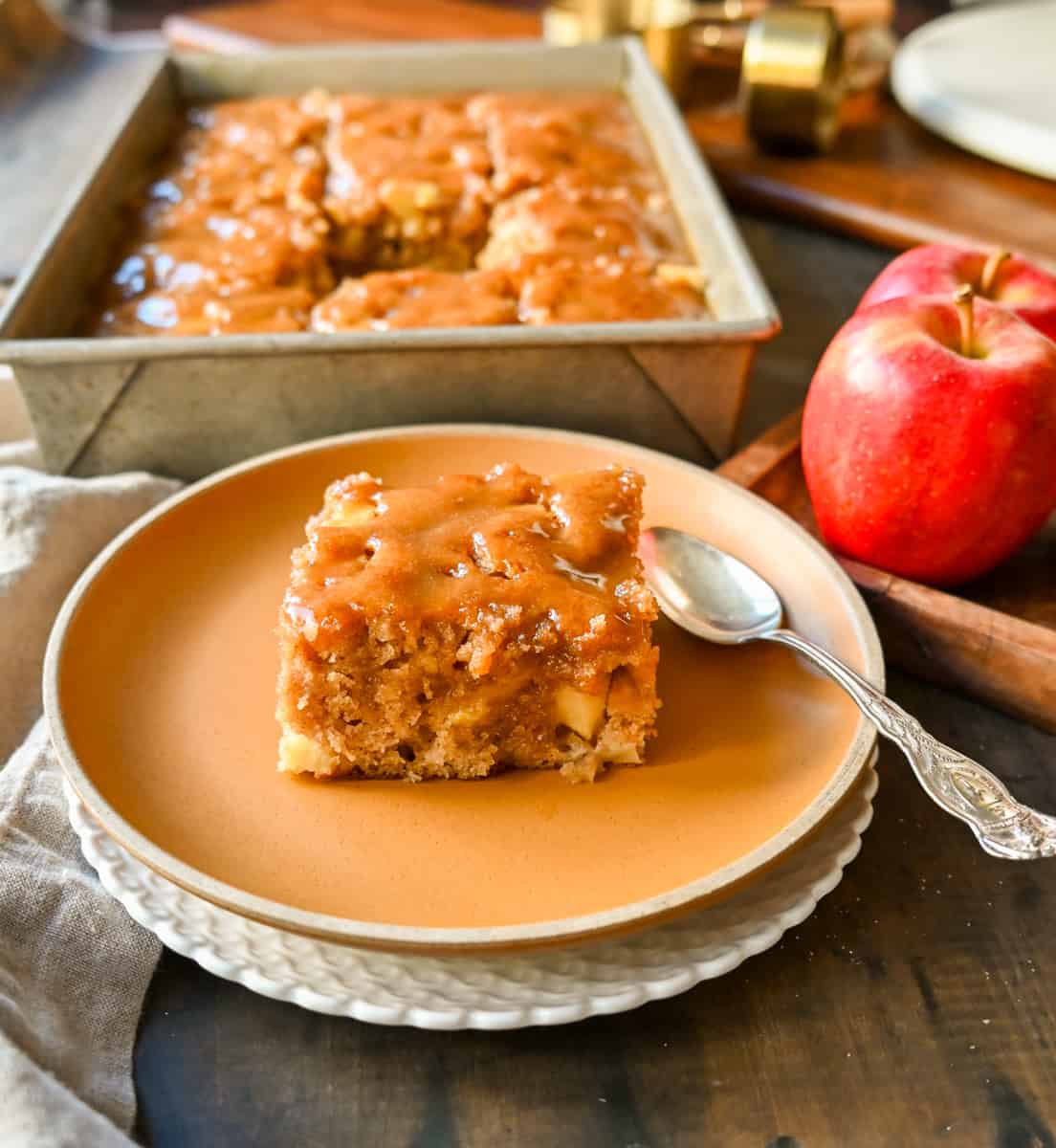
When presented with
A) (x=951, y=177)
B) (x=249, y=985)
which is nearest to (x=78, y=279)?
(x=249, y=985)

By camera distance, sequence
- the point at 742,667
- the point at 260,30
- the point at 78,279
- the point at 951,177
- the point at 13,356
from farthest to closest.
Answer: the point at 260,30 < the point at 951,177 < the point at 78,279 < the point at 13,356 < the point at 742,667

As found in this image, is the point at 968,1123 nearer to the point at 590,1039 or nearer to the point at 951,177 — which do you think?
the point at 590,1039

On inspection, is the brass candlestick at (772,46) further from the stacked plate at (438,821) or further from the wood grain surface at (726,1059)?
the wood grain surface at (726,1059)

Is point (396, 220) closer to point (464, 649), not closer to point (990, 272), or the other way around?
point (990, 272)

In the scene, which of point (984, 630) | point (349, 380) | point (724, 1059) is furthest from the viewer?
point (349, 380)

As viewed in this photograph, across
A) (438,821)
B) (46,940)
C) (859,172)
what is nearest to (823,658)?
A: (438,821)

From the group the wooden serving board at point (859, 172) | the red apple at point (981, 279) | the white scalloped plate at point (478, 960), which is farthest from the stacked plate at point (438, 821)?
the wooden serving board at point (859, 172)
